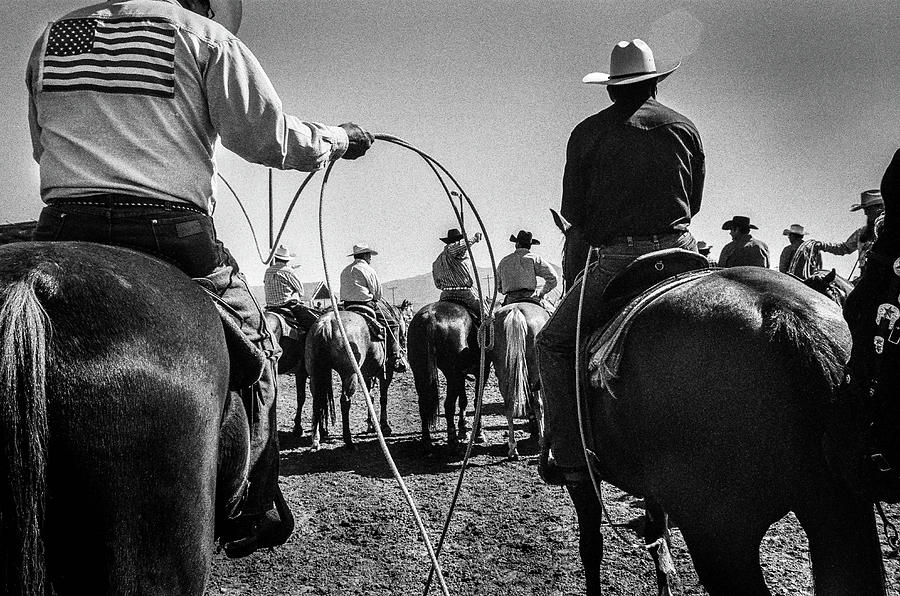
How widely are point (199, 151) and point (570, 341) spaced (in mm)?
2237

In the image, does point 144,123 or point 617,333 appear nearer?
point 144,123

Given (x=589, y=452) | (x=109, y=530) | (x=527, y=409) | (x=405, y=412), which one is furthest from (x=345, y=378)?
(x=109, y=530)

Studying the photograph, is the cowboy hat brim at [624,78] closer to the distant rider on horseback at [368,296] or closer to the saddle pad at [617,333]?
the saddle pad at [617,333]

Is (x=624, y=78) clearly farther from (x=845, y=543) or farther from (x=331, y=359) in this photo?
(x=331, y=359)

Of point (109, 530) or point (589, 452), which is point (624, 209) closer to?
point (589, 452)

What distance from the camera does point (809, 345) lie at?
2.44m

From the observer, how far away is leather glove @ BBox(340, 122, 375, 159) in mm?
2977

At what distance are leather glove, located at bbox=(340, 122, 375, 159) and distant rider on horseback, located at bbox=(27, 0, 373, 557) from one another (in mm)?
470

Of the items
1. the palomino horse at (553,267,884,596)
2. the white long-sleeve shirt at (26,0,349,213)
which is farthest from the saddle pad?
the white long-sleeve shirt at (26,0,349,213)

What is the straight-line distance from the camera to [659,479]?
9.16ft

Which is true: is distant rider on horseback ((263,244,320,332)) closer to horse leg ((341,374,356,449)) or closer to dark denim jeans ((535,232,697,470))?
horse leg ((341,374,356,449))

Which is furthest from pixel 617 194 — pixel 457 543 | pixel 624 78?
pixel 457 543

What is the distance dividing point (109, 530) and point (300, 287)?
12740mm

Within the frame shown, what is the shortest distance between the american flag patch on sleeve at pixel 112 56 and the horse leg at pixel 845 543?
279 cm
